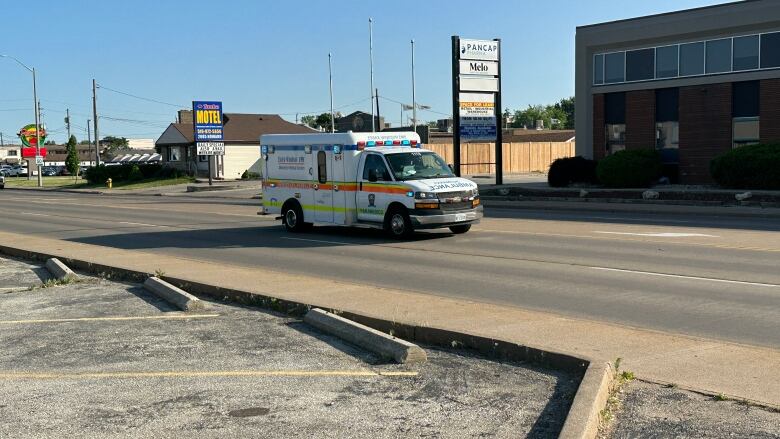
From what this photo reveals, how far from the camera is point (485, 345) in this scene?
790 cm

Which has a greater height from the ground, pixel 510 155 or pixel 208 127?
pixel 208 127

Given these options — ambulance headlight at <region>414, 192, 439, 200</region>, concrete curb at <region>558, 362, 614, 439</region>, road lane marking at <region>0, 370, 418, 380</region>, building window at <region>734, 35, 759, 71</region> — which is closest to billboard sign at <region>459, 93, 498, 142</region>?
building window at <region>734, 35, 759, 71</region>

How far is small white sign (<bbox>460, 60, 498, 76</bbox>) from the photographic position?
38000 millimetres

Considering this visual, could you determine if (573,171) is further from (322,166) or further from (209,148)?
(209,148)

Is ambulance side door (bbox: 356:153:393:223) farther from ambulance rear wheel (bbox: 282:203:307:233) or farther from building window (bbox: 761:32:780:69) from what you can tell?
building window (bbox: 761:32:780:69)

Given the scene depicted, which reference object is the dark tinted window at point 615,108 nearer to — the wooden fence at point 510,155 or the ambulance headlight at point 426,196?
the ambulance headlight at point 426,196

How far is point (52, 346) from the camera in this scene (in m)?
8.55

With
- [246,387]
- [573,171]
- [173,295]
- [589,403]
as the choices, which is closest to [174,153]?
[573,171]

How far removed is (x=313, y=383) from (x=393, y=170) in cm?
1262

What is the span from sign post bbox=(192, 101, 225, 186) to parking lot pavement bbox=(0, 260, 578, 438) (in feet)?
152

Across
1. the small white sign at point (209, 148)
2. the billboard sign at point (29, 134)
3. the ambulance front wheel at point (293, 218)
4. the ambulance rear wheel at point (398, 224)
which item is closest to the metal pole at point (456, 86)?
the ambulance front wheel at point (293, 218)

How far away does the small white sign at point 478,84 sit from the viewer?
3794cm

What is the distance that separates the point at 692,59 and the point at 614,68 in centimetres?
400

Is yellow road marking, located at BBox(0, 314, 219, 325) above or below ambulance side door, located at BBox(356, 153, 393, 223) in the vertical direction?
below
